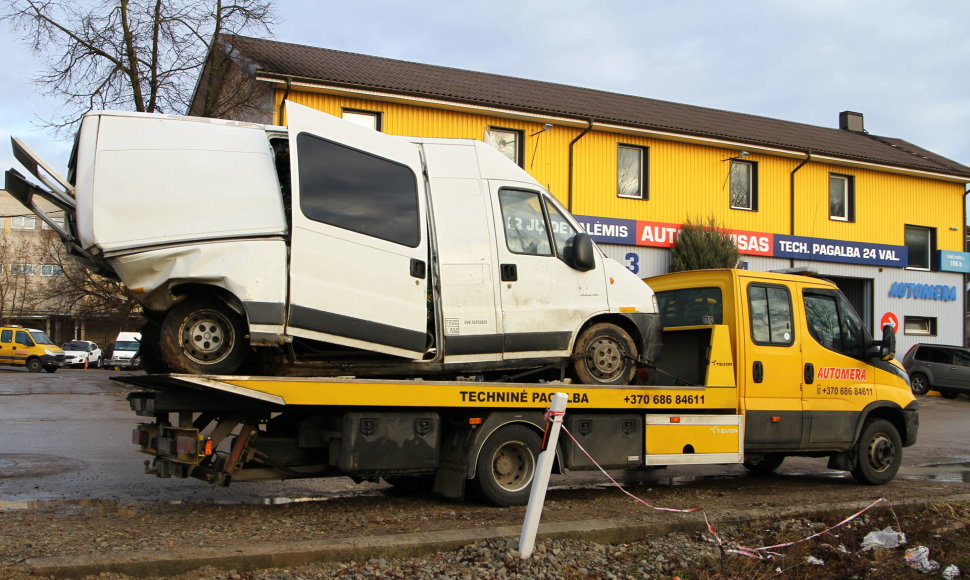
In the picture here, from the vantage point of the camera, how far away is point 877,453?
990 cm

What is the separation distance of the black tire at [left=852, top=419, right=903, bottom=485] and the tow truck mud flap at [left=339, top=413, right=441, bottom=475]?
5.21 meters

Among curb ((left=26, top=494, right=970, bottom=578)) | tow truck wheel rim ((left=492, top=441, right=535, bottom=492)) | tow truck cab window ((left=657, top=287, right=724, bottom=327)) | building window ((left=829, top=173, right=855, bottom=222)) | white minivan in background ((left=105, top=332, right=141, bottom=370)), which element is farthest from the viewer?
white minivan in background ((left=105, top=332, right=141, bottom=370))

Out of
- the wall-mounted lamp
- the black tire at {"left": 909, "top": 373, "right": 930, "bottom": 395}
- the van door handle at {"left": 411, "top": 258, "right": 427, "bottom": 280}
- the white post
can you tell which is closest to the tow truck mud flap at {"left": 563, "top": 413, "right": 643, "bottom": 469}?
the van door handle at {"left": 411, "top": 258, "right": 427, "bottom": 280}

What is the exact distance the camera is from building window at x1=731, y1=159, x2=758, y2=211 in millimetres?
26594

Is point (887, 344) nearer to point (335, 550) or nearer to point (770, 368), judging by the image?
point (770, 368)

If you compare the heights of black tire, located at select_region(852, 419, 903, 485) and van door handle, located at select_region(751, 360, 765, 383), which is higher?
van door handle, located at select_region(751, 360, 765, 383)

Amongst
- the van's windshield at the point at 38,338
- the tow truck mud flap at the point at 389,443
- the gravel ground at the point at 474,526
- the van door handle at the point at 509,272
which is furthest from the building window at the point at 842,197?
the van's windshield at the point at 38,338

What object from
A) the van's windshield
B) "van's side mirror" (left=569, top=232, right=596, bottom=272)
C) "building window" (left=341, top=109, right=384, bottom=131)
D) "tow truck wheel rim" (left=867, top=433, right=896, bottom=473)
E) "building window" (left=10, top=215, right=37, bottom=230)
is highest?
"building window" (left=10, top=215, right=37, bottom=230)

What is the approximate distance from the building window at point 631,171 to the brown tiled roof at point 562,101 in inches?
35.8

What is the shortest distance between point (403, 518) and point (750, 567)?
9.30 ft

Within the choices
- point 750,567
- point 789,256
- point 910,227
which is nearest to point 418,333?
point 750,567

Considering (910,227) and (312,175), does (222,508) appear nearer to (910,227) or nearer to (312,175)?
(312,175)

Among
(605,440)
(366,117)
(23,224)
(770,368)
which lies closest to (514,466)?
(605,440)

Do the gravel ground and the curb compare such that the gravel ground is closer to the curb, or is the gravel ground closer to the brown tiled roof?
the curb
